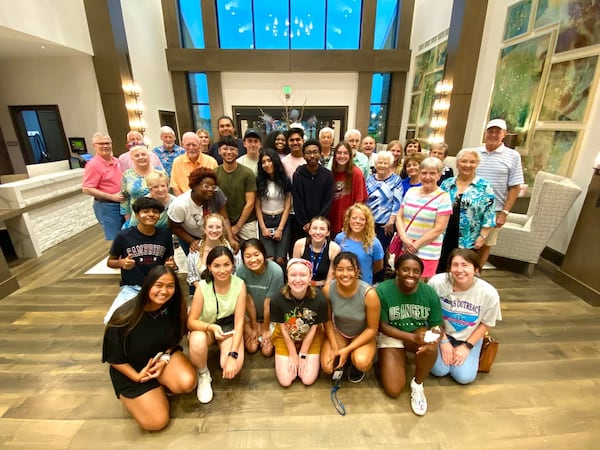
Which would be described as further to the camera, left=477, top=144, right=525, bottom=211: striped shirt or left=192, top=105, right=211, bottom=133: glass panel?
left=192, top=105, right=211, bottom=133: glass panel

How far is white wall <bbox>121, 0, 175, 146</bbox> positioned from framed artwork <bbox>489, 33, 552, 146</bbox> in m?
7.56

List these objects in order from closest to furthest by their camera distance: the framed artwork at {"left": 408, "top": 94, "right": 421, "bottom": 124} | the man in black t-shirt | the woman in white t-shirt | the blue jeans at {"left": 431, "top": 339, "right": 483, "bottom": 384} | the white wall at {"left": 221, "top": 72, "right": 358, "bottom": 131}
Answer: the woman in white t-shirt, the blue jeans at {"left": 431, "top": 339, "right": 483, "bottom": 384}, the man in black t-shirt, the framed artwork at {"left": 408, "top": 94, "right": 421, "bottom": 124}, the white wall at {"left": 221, "top": 72, "right": 358, "bottom": 131}

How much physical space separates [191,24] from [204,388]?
10.2m

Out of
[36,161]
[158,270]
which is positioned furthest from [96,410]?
[36,161]

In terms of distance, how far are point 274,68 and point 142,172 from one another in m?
7.24

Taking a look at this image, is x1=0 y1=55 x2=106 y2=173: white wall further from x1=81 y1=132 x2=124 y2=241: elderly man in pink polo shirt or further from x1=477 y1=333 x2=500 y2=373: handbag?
x1=477 y1=333 x2=500 y2=373: handbag

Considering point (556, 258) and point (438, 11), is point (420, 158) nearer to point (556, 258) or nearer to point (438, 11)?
point (556, 258)

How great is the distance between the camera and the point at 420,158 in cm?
273

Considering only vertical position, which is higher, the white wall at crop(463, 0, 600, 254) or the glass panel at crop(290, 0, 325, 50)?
the glass panel at crop(290, 0, 325, 50)

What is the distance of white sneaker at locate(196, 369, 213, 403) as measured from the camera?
176 cm

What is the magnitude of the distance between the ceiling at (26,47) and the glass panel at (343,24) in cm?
672

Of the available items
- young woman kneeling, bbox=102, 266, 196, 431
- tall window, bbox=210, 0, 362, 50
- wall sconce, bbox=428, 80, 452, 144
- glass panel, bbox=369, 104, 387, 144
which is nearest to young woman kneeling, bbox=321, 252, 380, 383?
young woman kneeling, bbox=102, 266, 196, 431

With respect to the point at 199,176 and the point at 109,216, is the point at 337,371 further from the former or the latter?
the point at 109,216

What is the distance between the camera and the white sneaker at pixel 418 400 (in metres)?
1.68
